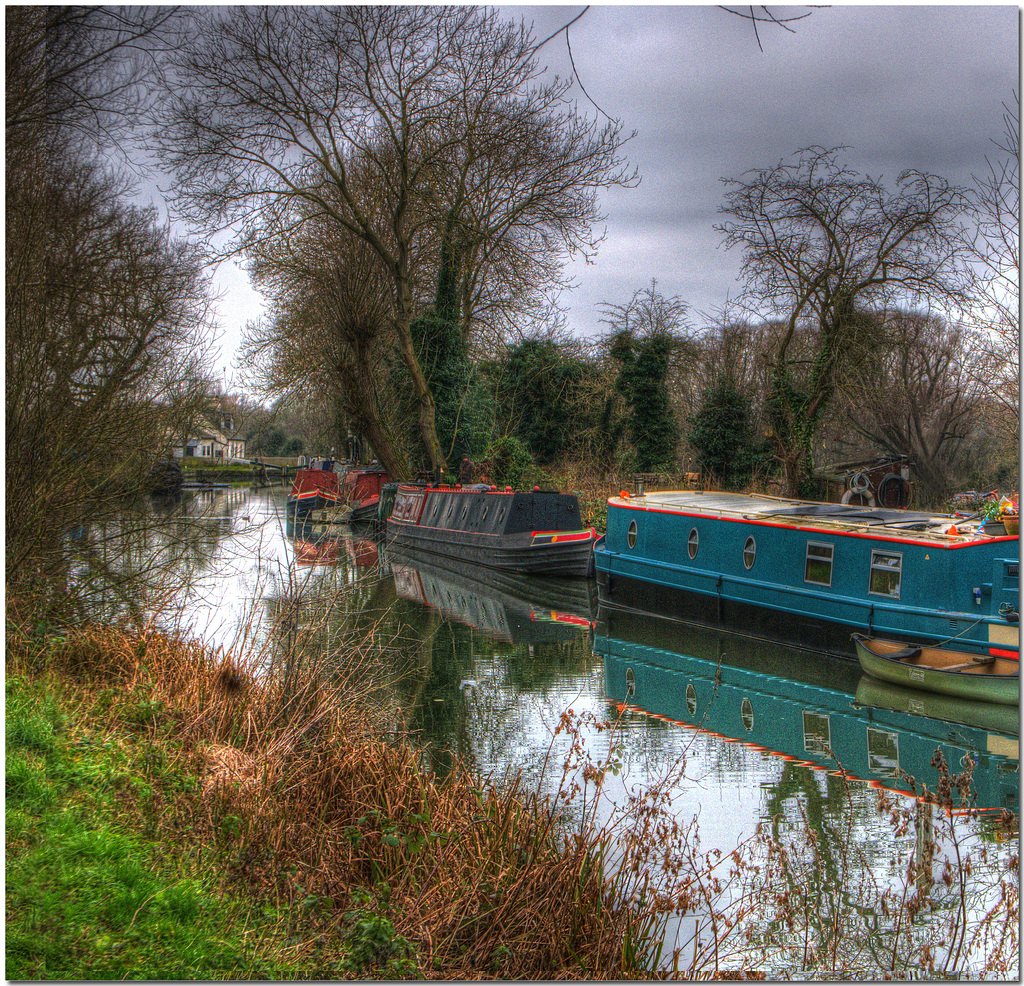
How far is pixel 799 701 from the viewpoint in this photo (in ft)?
31.4

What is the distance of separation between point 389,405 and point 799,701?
58.3 feet

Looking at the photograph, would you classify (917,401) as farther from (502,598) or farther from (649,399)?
(502,598)

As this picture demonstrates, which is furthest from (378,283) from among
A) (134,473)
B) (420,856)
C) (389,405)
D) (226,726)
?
(420,856)

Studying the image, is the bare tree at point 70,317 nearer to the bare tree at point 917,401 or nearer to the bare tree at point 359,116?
the bare tree at point 359,116

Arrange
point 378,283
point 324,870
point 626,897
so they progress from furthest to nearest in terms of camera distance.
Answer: point 378,283 < point 626,897 < point 324,870

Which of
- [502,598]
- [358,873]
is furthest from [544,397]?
[358,873]

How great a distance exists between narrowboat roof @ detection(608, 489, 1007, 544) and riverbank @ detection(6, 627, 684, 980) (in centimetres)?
759

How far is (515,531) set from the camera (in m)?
19.2

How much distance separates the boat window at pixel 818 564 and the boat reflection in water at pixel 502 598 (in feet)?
11.5

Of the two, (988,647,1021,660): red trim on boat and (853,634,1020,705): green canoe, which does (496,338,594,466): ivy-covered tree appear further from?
(988,647,1021,660): red trim on boat

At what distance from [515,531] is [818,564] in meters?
8.50

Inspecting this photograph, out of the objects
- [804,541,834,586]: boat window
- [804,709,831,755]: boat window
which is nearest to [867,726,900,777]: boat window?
[804,709,831,755]: boat window

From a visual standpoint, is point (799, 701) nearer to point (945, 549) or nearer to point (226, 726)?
point (945, 549)

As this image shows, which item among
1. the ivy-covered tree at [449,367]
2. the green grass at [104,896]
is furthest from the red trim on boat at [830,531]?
the ivy-covered tree at [449,367]
